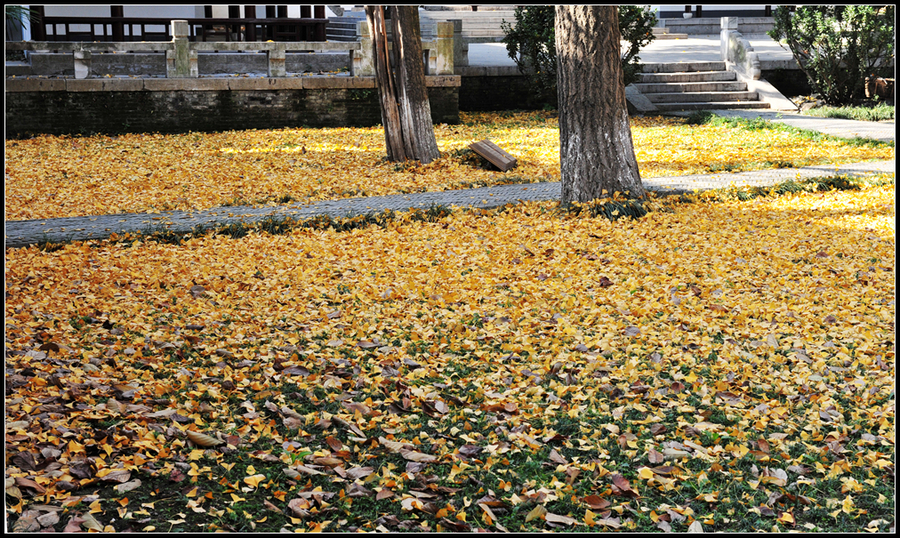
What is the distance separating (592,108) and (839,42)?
9969mm

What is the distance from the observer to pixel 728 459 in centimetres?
342

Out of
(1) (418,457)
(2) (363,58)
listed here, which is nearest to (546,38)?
(2) (363,58)

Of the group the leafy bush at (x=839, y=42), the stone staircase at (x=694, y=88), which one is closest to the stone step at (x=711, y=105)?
the stone staircase at (x=694, y=88)

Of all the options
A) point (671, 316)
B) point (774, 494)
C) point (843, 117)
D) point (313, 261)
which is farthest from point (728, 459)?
point (843, 117)

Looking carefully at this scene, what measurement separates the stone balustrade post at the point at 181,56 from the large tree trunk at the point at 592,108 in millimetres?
9030

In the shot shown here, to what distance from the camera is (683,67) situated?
1755cm

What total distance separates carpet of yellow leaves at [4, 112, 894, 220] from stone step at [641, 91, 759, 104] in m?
1.95

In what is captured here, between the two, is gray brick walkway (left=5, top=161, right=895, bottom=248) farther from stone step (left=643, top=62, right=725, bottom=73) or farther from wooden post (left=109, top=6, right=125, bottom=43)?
wooden post (left=109, top=6, right=125, bottom=43)

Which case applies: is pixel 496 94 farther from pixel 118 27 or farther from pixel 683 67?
pixel 118 27

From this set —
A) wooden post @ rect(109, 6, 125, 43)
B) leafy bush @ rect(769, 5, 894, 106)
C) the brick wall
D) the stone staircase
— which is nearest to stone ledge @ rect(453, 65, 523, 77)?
the brick wall

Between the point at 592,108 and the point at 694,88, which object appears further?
the point at 694,88

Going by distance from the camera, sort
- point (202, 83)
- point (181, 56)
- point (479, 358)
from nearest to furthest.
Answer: point (479, 358), point (181, 56), point (202, 83)

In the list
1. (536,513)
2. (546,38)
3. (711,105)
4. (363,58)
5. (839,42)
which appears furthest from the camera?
(711,105)

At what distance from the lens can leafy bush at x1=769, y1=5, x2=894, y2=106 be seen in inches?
570
